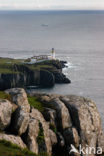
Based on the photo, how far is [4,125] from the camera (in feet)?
104

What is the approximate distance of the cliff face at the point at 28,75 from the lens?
118312 millimetres

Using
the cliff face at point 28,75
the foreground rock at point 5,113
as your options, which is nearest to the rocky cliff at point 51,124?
the foreground rock at point 5,113

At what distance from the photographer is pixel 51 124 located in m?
35.2

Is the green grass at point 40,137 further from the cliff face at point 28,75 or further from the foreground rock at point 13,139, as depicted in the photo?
the cliff face at point 28,75

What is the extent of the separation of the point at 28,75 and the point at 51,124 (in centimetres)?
9100

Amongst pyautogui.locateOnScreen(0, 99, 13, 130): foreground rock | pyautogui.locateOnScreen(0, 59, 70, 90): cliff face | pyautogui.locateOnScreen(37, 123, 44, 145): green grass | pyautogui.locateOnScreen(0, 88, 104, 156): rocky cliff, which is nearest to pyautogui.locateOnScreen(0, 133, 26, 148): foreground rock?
pyautogui.locateOnScreen(0, 88, 104, 156): rocky cliff

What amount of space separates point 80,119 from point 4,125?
729cm

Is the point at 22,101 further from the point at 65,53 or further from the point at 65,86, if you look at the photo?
the point at 65,53

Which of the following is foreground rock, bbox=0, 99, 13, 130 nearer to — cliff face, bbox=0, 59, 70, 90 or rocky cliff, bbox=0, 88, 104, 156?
→ rocky cliff, bbox=0, 88, 104, 156

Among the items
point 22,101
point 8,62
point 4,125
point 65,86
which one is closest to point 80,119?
point 22,101

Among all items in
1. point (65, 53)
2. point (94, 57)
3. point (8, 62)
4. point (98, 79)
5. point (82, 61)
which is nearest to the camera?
point (98, 79)

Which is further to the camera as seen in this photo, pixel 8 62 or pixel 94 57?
pixel 94 57

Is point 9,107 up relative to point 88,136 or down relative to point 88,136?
up

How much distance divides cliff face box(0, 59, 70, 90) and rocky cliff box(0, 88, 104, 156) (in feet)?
256
